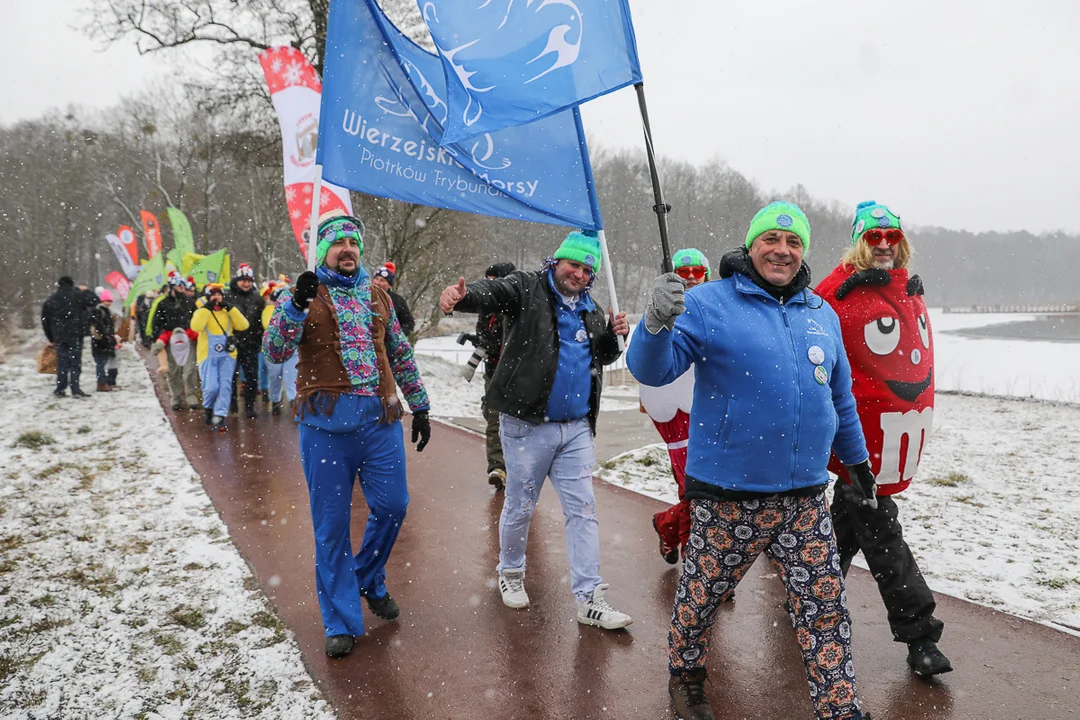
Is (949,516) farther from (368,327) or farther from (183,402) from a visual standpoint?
(183,402)

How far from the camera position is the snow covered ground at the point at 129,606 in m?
2.89

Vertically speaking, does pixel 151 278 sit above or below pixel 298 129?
below

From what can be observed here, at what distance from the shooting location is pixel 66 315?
11602 mm

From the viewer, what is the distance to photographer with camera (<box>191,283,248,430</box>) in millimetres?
9180

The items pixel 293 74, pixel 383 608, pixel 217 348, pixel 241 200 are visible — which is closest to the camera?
pixel 383 608

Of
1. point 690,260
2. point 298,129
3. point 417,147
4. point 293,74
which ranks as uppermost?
point 293,74

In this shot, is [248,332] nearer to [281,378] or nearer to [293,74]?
[281,378]

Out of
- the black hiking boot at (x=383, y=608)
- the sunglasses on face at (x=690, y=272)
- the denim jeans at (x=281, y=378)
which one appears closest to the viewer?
the black hiking boot at (x=383, y=608)

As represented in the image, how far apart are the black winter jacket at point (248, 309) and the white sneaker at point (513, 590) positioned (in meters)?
7.37

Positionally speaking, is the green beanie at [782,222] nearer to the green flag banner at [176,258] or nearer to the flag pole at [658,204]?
the flag pole at [658,204]

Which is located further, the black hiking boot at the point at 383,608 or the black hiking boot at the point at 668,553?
the black hiking boot at the point at 668,553

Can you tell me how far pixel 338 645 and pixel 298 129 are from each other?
417cm

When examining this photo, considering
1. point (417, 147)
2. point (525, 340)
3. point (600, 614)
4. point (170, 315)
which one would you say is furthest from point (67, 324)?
point (600, 614)

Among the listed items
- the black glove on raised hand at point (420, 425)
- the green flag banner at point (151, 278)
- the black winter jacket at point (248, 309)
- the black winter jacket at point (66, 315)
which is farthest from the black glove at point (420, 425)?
the green flag banner at point (151, 278)
